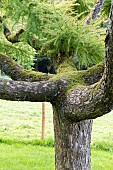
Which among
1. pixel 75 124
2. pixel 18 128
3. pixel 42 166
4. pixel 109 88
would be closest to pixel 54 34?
pixel 75 124

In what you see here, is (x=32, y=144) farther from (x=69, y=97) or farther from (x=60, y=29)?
(x=69, y=97)

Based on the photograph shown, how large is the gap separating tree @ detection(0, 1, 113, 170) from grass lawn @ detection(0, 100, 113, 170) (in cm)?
242

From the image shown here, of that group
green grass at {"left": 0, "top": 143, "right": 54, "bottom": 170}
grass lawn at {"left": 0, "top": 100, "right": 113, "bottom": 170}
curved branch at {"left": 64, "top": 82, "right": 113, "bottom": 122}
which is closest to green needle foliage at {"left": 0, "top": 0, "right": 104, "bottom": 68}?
curved branch at {"left": 64, "top": 82, "right": 113, "bottom": 122}

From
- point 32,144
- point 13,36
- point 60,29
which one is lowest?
point 32,144

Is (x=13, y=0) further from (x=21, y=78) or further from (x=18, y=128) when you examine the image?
(x=18, y=128)

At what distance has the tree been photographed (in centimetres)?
294

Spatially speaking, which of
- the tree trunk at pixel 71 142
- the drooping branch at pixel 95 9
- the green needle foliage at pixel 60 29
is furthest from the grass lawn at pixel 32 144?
the drooping branch at pixel 95 9

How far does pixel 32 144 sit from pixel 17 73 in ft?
13.6

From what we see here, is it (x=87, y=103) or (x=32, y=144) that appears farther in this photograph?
(x=32, y=144)

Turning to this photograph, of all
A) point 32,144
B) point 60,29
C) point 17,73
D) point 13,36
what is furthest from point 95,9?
point 32,144

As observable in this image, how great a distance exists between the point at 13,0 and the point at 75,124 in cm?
136

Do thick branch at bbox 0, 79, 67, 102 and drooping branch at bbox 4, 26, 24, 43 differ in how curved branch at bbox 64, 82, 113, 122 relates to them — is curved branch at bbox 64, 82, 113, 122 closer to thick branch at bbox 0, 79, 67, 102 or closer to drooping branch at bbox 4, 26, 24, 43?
thick branch at bbox 0, 79, 67, 102

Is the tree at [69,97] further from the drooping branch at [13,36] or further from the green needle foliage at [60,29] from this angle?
the drooping branch at [13,36]

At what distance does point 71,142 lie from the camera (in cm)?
374
